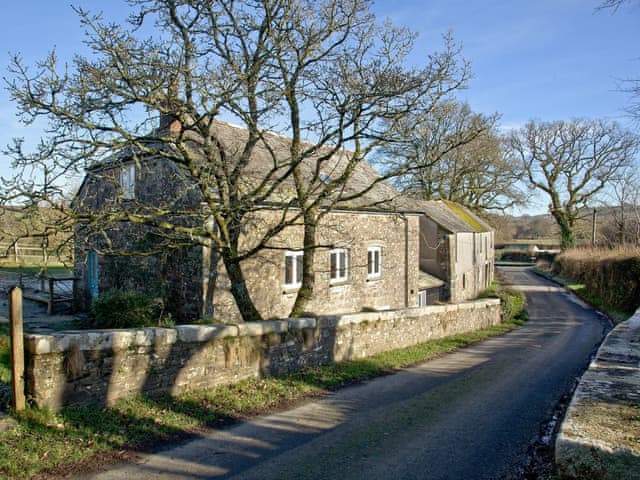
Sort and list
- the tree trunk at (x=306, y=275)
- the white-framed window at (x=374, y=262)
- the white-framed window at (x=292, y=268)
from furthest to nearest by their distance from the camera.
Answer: the white-framed window at (x=374, y=262), the white-framed window at (x=292, y=268), the tree trunk at (x=306, y=275)

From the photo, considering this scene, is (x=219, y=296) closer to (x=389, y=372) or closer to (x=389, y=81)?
(x=389, y=372)

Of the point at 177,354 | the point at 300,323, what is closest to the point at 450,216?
the point at 300,323

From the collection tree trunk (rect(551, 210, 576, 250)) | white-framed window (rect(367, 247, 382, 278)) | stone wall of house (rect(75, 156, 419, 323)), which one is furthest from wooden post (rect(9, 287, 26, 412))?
tree trunk (rect(551, 210, 576, 250))

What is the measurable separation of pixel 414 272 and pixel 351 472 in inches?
616

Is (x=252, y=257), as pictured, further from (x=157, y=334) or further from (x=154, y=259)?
(x=157, y=334)

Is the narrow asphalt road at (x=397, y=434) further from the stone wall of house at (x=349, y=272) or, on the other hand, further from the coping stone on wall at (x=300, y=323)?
the stone wall of house at (x=349, y=272)

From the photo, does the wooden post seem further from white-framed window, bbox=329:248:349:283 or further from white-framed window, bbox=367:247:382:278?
white-framed window, bbox=367:247:382:278

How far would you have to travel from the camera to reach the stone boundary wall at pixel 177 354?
6.16m

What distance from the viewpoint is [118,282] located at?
14.4m

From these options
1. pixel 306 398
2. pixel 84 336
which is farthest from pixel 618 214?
pixel 84 336

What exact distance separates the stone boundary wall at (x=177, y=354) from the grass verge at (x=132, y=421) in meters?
0.20

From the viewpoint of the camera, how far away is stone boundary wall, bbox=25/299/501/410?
6.16 metres

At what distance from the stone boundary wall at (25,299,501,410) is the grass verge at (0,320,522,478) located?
0.20m

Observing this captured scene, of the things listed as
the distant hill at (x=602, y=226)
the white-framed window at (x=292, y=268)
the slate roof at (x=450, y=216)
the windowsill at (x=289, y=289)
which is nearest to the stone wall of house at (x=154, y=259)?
the windowsill at (x=289, y=289)
